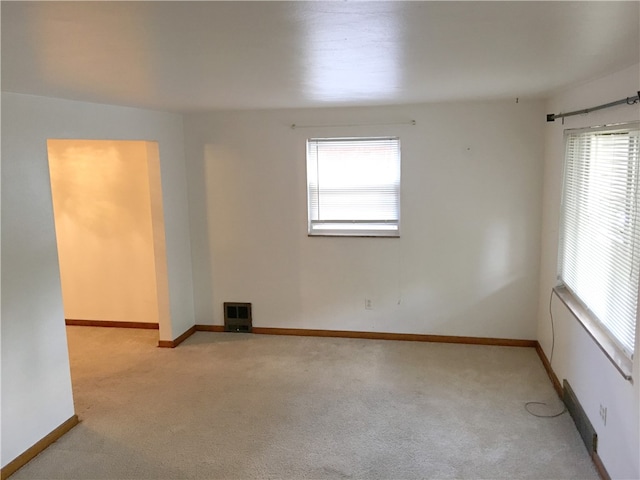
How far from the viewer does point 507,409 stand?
3400mm

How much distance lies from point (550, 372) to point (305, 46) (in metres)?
3.27

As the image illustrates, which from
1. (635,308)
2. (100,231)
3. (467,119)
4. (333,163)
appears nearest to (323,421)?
(635,308)

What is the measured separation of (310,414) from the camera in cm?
338

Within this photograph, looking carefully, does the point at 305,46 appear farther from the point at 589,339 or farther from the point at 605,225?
the point at 589,339

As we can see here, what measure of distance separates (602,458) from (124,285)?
14.5 ft

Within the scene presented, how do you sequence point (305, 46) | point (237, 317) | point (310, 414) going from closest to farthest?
1. point (305, 46)
2. point (310, 414)
3. point (237, 317)

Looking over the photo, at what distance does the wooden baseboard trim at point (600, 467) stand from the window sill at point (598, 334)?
61 centimetres

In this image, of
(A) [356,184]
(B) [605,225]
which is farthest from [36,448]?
(B) [605,225]

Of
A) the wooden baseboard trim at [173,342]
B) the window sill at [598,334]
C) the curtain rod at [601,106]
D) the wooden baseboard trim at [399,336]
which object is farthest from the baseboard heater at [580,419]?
the wooden baseboard trim at [173,342]

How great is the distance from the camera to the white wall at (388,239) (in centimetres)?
434

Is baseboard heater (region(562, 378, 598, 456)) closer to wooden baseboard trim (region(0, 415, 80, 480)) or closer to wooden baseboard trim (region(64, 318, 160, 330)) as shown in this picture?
wooden baseboard trim (region(0, 415, 80, 480))

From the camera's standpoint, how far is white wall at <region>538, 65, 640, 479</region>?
2303 mm

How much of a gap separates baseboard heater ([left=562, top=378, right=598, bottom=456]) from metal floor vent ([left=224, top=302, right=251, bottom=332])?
289 centimetres

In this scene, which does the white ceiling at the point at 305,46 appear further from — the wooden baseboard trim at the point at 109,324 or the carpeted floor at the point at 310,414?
the wooden baseboard trim at the point at 109,324
